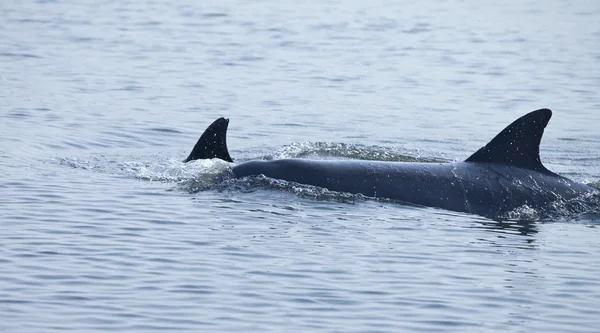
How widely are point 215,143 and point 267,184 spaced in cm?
205

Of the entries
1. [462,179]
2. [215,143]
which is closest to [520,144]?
[462,179]

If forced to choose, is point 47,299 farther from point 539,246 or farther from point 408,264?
point 539,246

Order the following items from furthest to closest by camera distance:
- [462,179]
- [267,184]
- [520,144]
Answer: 1. [267,184]
2. [462,179]
3. [520,144]

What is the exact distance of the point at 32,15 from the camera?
4369cm

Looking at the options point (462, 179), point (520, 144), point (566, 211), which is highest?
point (520, 144)

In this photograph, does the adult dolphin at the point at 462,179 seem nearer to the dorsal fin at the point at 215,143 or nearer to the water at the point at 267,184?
the water at the point at 267,184

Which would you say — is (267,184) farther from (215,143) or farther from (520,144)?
(520,144)

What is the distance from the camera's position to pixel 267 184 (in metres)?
16.5

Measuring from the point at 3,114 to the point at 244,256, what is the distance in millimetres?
11424

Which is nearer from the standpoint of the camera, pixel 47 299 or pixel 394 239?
pixel 47 299

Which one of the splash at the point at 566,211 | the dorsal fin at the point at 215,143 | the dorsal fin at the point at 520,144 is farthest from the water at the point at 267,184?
the dorsal fin at the point at 520,144

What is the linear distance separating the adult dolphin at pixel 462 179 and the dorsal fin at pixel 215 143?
1.54m

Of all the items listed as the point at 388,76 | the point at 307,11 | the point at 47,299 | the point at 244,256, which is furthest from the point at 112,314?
the point at 307,11

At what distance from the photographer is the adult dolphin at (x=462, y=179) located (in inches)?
634
